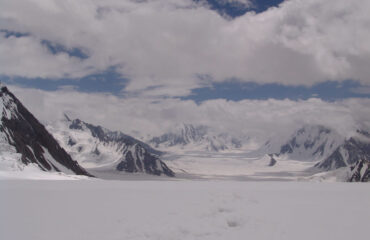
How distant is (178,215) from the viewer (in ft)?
46.5

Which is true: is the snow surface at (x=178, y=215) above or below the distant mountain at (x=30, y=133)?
below

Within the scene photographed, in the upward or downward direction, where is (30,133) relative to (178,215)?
Result: upward

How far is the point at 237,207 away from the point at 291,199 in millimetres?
4307

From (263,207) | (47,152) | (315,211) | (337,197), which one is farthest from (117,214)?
(47,152)

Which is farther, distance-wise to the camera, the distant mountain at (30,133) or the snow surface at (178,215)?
the distant mountain at (30,133)

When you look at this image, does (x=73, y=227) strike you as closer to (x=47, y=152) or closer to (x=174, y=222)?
(x=174, y=222)

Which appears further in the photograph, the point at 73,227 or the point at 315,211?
the point at 315,211

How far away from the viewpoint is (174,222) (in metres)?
13.2

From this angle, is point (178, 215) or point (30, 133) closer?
point (178, 215)

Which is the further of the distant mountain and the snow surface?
the distant mountain

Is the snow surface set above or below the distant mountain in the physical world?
below

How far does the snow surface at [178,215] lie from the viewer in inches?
471

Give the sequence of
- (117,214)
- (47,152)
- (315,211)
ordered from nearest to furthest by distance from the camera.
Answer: (117,214), (315,211), (47,152)

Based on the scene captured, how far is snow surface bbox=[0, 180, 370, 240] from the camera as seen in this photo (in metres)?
12.0
